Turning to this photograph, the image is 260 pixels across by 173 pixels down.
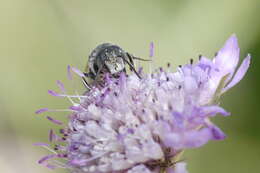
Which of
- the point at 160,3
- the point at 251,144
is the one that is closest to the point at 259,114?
the point at 251,144

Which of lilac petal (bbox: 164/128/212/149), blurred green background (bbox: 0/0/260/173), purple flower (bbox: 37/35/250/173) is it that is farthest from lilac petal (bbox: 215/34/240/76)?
blurred green background (bbox: 0/0/260/173)

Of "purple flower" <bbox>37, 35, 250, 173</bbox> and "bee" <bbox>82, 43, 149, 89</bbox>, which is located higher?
"bee" <bbox>82, 43, 149, 89</bbox>

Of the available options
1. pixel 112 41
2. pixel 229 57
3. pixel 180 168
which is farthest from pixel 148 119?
pixel 112 41

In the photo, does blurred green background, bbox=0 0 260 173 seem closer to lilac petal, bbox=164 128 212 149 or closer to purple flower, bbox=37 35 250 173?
purple flower, bbox=37 35 250 173

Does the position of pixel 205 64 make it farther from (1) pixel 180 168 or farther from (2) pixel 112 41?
(2) pixel 112 41

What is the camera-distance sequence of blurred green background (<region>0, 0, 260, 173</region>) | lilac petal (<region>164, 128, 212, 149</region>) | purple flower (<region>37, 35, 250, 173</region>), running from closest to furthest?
lilac petal (<region>164, 128, 212, 149</region>) < purple flower (<region>37, 35, 250, 173</region>) < blurred green background (<region>0, 0, 260, 173</region>)

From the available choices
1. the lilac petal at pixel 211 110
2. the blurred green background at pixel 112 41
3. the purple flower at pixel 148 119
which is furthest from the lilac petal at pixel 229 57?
the blurred green background at pixel 112 41

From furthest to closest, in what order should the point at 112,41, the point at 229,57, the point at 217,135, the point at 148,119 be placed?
the point at 112,41
the point at 229,57
the point at 148,119
the point at 217,135

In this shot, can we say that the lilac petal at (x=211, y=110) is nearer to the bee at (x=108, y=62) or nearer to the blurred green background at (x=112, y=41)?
the bee at (x=108, y=62)
